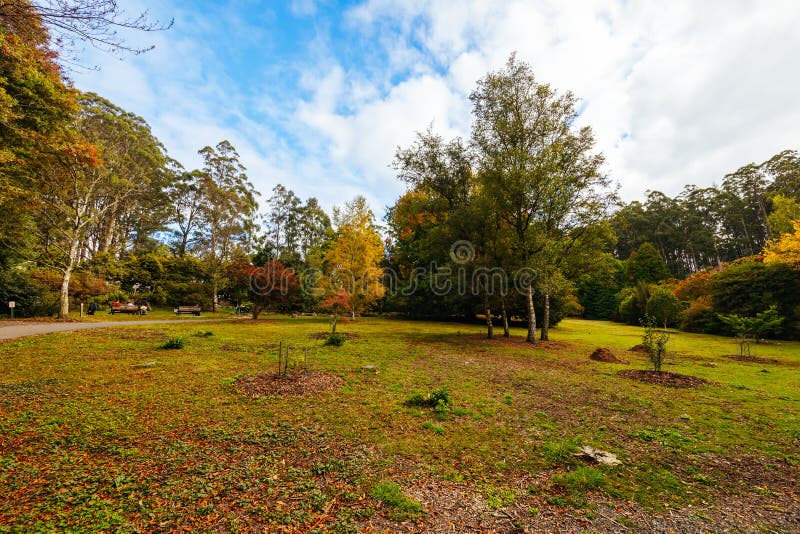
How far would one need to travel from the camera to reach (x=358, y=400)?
6617 mm

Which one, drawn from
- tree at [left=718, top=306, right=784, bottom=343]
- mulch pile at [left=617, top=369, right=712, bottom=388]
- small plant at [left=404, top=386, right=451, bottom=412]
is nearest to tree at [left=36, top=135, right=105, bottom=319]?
small plant at [left=404, top=386, right=451, bottom=412]

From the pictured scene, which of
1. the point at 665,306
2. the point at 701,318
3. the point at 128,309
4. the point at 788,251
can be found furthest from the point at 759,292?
the point at 128,309

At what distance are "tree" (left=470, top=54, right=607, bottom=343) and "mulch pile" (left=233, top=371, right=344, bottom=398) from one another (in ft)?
39.0

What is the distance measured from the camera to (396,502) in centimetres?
337

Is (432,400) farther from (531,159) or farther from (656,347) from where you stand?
(531,159)

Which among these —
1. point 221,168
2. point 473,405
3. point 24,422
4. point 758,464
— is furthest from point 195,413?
point 221,168

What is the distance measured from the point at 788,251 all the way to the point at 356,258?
25.7m

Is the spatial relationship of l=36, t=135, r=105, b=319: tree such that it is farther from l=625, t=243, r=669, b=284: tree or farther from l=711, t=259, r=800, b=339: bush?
l=625, t=243, r=669, b=284: tree

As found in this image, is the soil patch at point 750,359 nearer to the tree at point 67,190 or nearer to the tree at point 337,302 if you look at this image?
the tree at point 337,302

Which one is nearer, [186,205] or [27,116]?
[27,116]

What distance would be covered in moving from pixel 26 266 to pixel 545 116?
35323mm

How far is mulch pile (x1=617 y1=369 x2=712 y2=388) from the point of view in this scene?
850cm

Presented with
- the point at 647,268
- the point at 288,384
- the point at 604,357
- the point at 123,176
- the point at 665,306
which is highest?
the point at 123,176

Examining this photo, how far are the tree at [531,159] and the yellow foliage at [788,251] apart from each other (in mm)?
11293
